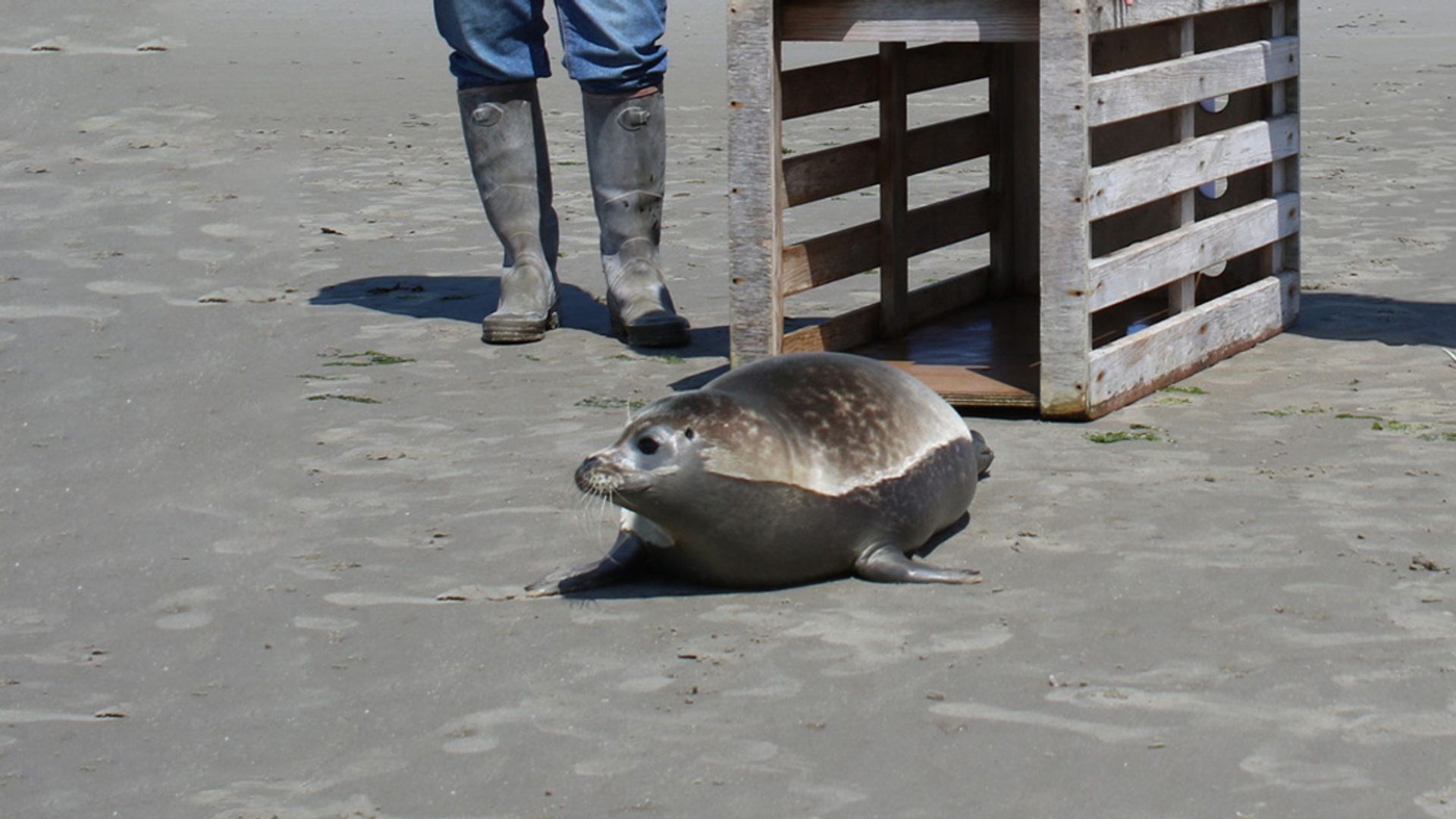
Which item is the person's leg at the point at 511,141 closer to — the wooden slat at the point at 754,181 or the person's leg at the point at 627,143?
the person's leg at the point at 627,143

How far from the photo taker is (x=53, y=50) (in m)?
15.1

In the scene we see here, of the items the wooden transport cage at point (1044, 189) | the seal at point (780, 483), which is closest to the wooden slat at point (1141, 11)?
the wooden transport cage at point (1044, 189)

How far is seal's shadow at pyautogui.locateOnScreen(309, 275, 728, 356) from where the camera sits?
6438mm

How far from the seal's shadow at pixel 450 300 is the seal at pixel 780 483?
2149 mm

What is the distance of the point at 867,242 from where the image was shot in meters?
5.88

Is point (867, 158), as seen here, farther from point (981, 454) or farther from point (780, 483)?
point (780, 483)

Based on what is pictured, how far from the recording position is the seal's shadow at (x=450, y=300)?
644cm

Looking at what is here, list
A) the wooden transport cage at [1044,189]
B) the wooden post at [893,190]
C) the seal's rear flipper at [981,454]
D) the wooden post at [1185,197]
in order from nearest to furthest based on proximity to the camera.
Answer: the seal's rear flipper at [981,454] → the wooden transport cage at [1044,189] → the wooden post at [1185,197] → the wooden post at [893,190]

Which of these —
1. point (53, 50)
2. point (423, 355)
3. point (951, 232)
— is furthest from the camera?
point (53, 50)

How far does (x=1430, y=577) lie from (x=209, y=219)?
20.4ft

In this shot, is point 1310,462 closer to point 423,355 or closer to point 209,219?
point 423,355

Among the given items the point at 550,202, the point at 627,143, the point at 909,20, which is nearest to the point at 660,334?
the point at 627,143

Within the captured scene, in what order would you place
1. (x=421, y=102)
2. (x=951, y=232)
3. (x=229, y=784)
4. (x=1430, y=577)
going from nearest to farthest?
(x=229, y=784)
(x=1430, y=577)
(x=951, y=232)
(x=421, y=102)

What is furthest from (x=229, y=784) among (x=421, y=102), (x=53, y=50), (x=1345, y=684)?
(x=53, y=50)
